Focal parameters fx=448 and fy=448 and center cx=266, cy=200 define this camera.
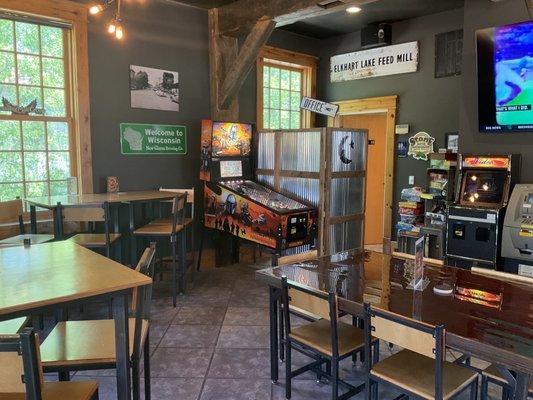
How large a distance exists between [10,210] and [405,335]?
344cm

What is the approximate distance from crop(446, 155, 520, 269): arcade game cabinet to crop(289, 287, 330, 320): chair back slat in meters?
2.18

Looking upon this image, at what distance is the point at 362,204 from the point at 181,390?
10.2 feet

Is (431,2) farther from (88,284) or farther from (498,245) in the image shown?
(88,284)

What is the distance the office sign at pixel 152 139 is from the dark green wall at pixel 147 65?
0.06 metres

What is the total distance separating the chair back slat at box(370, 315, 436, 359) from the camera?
1.75m

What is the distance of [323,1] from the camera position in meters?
4.09

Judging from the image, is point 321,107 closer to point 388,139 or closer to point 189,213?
point 388,139

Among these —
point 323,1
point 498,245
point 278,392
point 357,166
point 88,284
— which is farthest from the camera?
point 357,166

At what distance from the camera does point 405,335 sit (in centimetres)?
182

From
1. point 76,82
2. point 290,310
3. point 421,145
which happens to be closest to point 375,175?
point 421,145

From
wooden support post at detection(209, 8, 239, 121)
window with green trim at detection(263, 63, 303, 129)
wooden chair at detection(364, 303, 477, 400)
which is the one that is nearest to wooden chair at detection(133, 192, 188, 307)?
wooden support post at detection(209, 8, 239, 121)

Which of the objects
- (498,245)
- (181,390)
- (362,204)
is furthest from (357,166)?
(181,390)

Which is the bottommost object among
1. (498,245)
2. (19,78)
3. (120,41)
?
(498,245)

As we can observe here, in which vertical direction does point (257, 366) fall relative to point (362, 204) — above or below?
below
